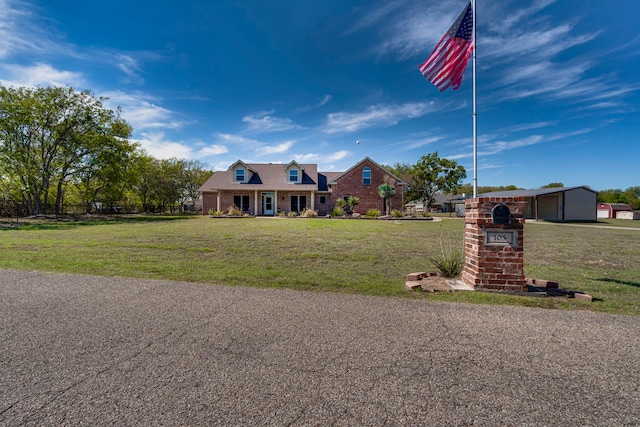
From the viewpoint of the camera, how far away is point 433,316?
3633mm

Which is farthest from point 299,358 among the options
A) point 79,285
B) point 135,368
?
point 79,285

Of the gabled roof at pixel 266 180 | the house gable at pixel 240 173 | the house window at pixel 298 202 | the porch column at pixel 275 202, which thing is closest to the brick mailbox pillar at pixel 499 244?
the gabled roof at pixel 266 180

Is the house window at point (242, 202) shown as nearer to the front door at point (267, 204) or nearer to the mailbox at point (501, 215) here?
the front door at point (267, 204)

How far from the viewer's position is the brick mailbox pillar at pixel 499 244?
4.64m

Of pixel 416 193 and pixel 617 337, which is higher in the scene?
pixel 416 193

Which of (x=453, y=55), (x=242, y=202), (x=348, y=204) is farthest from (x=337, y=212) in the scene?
(x=453, y=55)

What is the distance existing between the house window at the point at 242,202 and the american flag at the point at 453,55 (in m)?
25.0

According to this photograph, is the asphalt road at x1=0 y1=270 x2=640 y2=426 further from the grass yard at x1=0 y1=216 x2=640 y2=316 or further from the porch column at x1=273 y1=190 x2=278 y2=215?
the porch column at x1=273 y1=190 x2=278 y2=215

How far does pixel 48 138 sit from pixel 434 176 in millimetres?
48759

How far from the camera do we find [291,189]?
2827 centimetres

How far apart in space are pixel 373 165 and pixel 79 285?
2599cm

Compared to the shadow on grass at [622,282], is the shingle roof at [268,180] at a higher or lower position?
higher

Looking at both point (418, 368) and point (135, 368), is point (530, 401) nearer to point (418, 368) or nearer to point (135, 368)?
point (418, 368)

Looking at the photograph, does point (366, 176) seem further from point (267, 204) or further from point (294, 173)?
point (267, 204)
